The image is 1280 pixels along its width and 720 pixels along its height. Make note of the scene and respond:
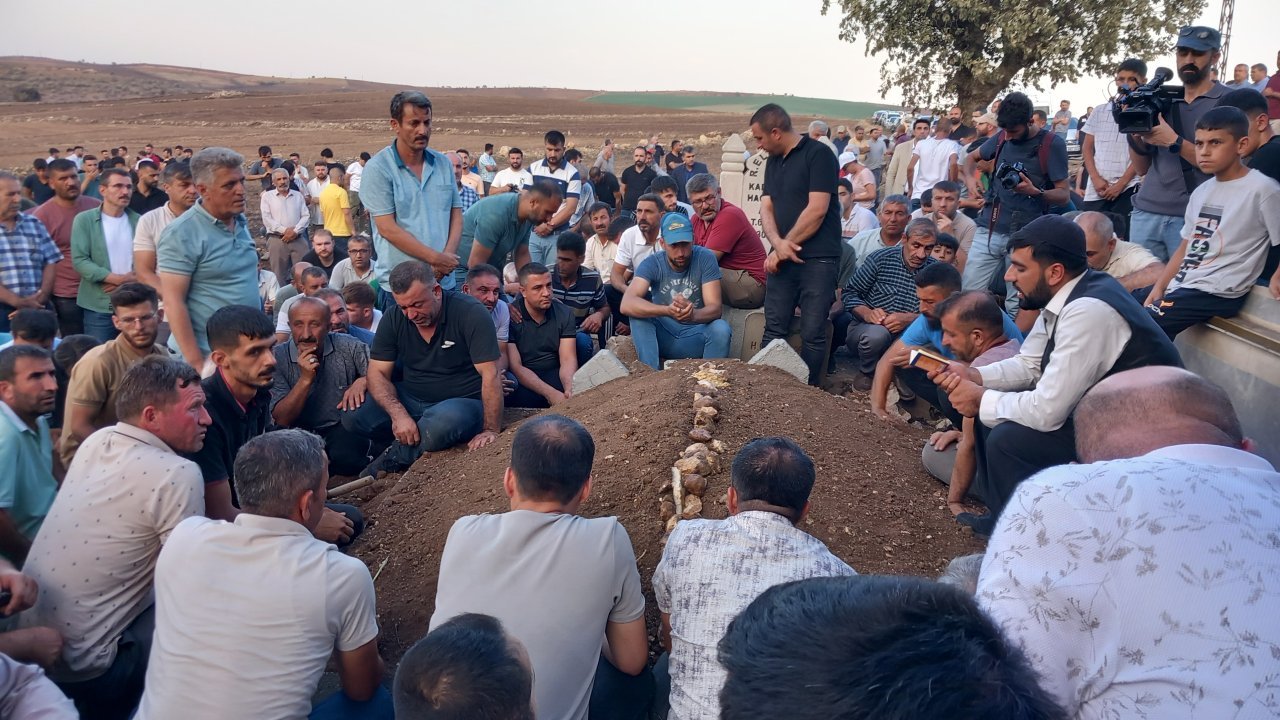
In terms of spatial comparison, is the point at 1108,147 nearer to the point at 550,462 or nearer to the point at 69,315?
the point at 550,462

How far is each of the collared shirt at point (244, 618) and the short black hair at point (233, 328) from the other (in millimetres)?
1535

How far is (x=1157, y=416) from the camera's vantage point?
7.63 feet

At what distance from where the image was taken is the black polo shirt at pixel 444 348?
5.39m

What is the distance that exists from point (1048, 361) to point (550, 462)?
2.45m

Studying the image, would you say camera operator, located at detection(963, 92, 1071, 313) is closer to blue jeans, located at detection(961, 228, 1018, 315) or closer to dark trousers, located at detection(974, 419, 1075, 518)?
blue jeans, located at detection(961, 228, 1018, 315)

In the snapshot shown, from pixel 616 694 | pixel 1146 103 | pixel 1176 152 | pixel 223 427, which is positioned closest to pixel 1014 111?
pixel 1146 103

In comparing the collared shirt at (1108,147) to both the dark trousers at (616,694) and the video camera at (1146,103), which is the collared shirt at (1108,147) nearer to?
the video camera at (1146,103)

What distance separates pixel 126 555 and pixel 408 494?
195 centimetres

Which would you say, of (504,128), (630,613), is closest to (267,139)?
(504,128)

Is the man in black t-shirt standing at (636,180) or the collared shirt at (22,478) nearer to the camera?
the collared shirt at (22,478)

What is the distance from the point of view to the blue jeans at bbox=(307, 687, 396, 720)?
9.59 feet

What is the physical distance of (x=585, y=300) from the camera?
7613 mm

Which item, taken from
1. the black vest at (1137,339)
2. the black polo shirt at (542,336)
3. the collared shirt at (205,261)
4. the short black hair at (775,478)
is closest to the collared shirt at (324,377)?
the collared shirt at (205,261)

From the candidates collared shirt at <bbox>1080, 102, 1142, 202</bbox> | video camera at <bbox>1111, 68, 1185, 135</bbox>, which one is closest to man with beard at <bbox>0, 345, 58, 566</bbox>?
video camera at <bbox>1111, 68, 1185, 135</bbox>
